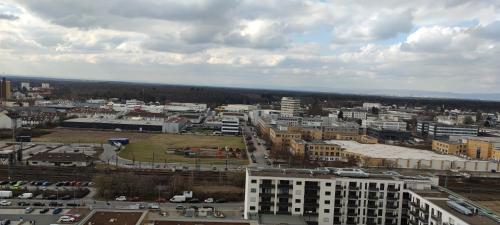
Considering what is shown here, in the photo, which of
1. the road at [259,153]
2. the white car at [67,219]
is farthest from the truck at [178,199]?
the road at [259,153]

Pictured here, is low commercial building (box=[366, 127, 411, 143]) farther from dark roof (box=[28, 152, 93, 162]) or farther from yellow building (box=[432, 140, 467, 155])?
dark roof (box=[28, 152, 93, 162])

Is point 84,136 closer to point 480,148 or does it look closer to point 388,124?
point 388,124

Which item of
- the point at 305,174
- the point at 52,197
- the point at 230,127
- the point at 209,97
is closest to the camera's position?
the point at 305,174

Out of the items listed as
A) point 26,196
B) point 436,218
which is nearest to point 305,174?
point 436,218

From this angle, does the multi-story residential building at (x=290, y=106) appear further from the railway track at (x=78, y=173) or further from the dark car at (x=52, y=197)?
the dark car at (x=52, y=197)

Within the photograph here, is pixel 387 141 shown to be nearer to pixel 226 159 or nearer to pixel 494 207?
pixel 226 159

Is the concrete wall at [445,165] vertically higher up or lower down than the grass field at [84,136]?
higher up
